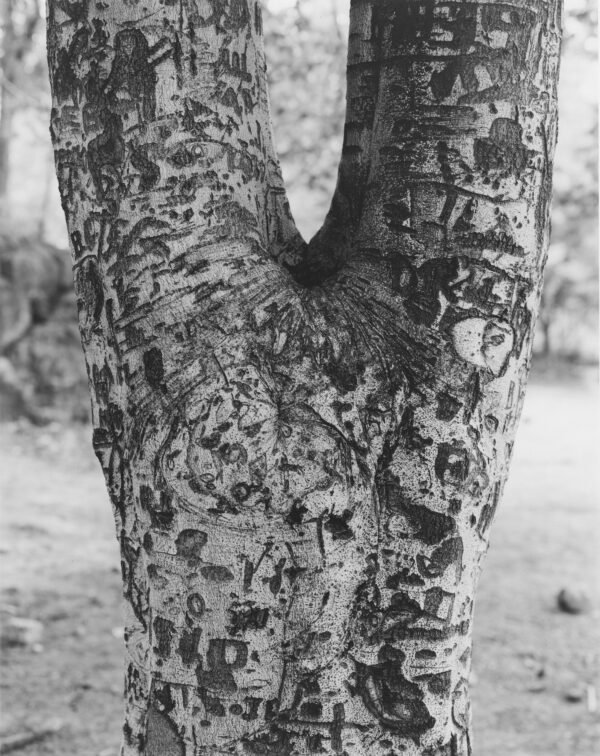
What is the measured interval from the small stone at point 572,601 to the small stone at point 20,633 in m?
3.48

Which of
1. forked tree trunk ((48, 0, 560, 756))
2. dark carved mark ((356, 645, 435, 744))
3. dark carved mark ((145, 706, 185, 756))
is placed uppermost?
forked tree trunk ((48, 0, 560, 756))

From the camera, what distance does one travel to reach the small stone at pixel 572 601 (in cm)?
565

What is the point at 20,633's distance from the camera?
15.8 feet

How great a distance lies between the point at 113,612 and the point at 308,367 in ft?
13.9

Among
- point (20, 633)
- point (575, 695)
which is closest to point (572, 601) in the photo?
point (575, 695)

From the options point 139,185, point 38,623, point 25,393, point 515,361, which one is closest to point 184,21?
point 139,185

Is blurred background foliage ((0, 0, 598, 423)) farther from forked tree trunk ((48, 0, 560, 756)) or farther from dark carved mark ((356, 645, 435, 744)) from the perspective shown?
dark carved mark ((356, 645, 435, 744))

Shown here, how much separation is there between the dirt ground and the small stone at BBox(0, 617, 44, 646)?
49mm

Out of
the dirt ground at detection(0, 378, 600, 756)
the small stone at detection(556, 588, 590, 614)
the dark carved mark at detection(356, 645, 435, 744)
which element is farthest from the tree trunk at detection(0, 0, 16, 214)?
the dark carved mark at detection(356, 645, 435, 744)

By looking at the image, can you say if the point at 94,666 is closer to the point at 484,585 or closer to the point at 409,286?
the point at 484,585

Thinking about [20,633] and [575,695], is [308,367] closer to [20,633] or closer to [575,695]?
[575,695]

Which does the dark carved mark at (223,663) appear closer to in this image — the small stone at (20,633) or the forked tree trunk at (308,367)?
the forked tree trunk at (308,367)

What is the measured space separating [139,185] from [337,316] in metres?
0.48

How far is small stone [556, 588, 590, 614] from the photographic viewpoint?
5649 mm
